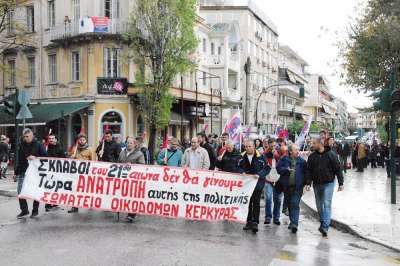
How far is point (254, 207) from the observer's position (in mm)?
10344

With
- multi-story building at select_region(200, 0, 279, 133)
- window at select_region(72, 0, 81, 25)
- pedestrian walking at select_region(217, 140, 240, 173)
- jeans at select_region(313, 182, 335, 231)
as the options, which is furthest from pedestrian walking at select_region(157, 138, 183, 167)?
multi-story building at select_region(200, 0, 279, 133)

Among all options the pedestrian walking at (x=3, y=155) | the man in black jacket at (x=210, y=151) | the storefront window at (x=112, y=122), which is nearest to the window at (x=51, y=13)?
the storefront window at (x=112, y=122)

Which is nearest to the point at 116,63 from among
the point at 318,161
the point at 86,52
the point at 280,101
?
the point at 86,52

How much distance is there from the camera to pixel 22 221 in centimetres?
1058

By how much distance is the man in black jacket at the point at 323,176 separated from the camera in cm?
1009

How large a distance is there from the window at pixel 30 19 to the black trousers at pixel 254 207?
26876 millimetres

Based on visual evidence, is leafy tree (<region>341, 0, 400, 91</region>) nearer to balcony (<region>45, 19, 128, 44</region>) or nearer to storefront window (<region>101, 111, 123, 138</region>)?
balcony (<region>45, 19, 128, 44</region>)

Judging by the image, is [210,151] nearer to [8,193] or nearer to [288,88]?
[8,193]

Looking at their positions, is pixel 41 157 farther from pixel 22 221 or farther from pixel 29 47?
pixel 29 47

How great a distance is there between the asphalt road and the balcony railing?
19.9m

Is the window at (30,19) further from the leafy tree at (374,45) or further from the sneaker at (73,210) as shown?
the sneaker at (73,210)

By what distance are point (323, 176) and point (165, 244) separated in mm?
3442

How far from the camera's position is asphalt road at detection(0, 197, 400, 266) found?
293 inches

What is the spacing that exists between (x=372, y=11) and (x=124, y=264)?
62.0 feet
